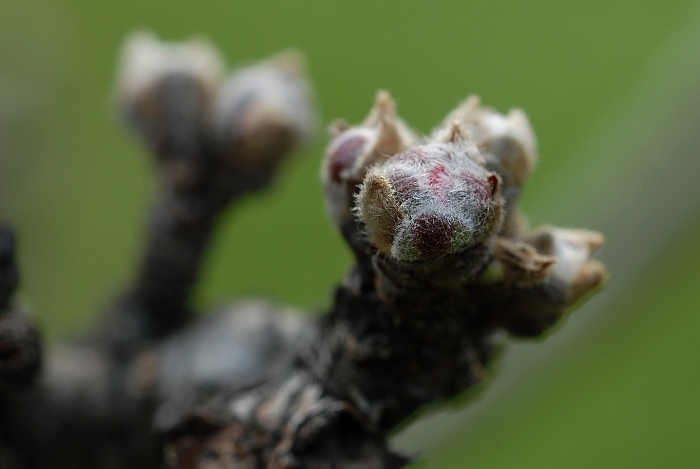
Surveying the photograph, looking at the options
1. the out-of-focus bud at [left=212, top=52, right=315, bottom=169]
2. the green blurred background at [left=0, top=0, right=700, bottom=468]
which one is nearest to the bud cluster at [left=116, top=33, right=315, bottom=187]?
the out-of-focus bud at [left=212, top=52, right=315, bottom=169]

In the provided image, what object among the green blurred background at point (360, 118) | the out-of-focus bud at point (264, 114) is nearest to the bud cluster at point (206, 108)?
the out-of-focus bud at point (264, 114)

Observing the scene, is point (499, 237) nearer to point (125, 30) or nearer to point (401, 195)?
point (401, 195)

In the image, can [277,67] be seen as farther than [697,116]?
No

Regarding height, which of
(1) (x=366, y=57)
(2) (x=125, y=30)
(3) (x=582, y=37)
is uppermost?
(2) (x=125, y=30)

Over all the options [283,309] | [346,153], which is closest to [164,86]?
[283,309]

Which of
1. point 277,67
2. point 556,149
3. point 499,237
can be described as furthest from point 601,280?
point 556,149

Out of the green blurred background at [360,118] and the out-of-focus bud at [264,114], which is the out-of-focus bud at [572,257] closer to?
the out-of-focus bud at [264,114]

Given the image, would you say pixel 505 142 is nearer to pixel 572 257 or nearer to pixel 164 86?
pixel 572 257
